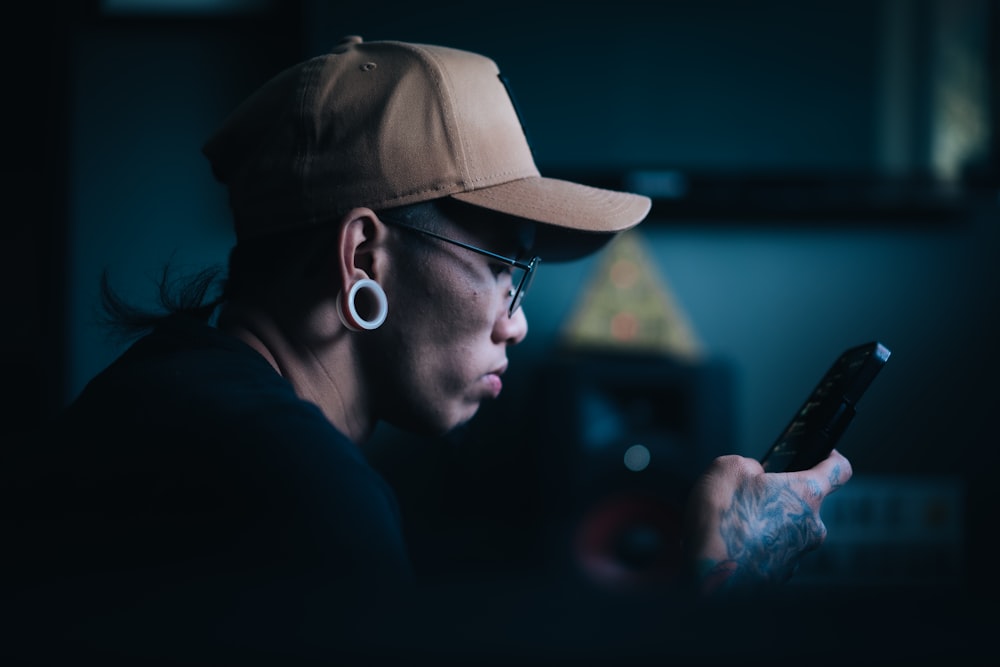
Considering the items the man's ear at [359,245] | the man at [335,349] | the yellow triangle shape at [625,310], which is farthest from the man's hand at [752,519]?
the yellow triangle shape at [625,310]

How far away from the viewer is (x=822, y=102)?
8.45 ft

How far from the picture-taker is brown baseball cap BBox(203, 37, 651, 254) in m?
0.84

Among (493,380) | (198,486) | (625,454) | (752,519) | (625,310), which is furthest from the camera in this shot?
(625,310)

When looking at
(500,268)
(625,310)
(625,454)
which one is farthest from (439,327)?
(625,310)

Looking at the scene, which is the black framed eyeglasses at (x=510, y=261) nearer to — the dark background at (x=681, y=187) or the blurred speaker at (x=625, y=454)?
the blurred speaker at (x=625, y=454)

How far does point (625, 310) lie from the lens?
93.6 inches

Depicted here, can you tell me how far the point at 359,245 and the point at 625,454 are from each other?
1.45 meters

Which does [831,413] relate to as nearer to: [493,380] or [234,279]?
[493,380]

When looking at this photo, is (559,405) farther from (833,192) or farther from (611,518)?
(833,192)

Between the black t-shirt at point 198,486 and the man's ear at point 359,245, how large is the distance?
0.17 metres

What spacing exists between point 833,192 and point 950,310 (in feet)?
1.99

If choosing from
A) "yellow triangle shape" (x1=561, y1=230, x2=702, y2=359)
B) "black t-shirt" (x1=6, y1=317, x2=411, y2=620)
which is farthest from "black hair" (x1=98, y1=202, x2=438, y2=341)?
"yellow triangle shape" (x1=561, y1=230, x2=702, y2=359)

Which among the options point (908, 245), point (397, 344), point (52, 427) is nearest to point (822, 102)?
point (908, 245)

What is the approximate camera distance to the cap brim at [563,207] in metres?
0.88
